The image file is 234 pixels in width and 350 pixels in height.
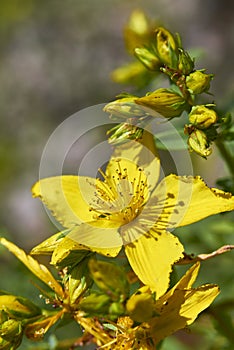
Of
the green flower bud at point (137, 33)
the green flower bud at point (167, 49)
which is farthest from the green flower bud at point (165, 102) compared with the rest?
the green flower bud at point (137, 33)

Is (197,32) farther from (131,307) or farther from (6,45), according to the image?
(131,307)

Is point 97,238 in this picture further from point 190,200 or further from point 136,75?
point 136,75

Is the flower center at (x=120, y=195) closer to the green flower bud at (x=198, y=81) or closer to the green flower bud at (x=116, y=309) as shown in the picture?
the green flower bud at (x=198, y=81)

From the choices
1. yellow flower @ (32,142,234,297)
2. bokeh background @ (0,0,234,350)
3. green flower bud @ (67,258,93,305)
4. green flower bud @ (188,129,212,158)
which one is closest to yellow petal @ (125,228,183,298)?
yellow flower @ (32,142,234,297)

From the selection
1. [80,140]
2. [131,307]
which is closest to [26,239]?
[80,140]

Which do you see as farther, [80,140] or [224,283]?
[80,140]

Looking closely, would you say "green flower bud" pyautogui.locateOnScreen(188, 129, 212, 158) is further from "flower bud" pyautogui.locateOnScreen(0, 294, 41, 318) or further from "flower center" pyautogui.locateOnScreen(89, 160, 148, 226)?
"flower bud" pyautogui.locateOnScreen(0, 294, 41, 318)
